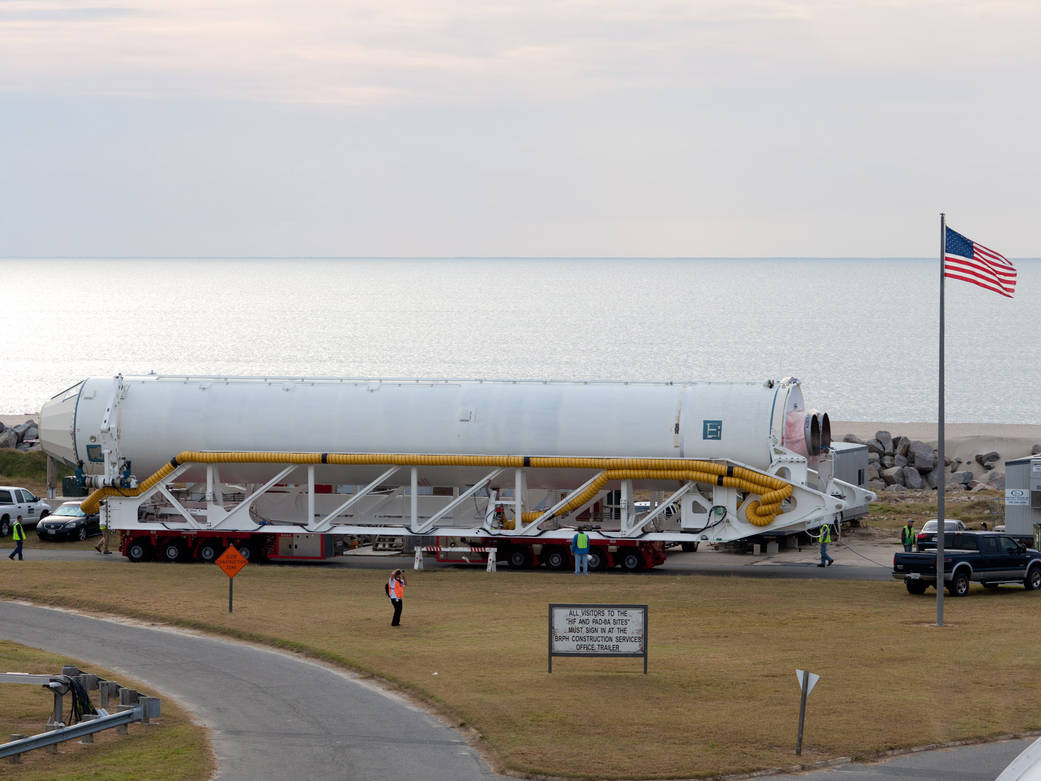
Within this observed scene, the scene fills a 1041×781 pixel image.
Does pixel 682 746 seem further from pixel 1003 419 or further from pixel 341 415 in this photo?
pixel 1003 419

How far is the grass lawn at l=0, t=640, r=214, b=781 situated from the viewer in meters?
16.9

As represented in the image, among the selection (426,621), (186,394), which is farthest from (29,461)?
(426,621)

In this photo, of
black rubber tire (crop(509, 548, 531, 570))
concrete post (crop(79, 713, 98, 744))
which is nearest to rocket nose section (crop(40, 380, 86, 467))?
black rubber tire (crop(509, 548, 531, 570))

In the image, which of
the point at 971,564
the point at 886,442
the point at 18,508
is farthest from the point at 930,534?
the point at 886,442

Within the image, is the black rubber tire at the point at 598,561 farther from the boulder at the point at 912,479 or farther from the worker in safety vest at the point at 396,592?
the boulder at the point at 912,479

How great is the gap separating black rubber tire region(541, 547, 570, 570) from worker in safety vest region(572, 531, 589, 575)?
909mm

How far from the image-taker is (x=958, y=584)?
3209 cm

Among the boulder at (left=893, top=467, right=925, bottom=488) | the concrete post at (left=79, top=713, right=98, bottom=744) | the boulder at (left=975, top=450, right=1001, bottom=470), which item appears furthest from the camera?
the boulder at (left=975, top=450, right=1001, bottom=470)

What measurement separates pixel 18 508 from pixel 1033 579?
29777mm

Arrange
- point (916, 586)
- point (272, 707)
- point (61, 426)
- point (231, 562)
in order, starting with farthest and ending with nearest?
point (61, 426) < point (916, 586) < point (231, 562) < point (272, 707)

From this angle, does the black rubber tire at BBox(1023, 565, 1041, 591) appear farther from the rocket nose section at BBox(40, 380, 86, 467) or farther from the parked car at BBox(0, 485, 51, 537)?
the parked car at BBox(0, 485, 51, 537)

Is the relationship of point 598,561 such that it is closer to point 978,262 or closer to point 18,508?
point 978,262

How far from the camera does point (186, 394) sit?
131 ft

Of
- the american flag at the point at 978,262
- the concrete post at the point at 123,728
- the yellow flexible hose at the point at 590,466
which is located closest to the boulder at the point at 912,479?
the yellow flexible hose at the point at 590,466
